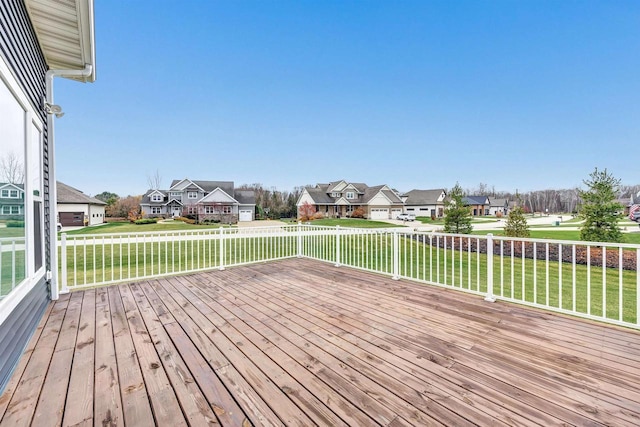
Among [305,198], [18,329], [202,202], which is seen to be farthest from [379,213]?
[18,329]

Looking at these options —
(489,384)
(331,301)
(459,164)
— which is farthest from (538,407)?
(459,164)

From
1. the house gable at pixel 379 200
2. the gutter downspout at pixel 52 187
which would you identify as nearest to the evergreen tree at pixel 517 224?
the gutter downspout at pixel 52 187

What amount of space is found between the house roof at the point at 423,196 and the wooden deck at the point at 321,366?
129 feet

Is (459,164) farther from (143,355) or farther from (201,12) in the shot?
(143,355)

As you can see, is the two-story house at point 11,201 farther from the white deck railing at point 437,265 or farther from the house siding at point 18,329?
the white deck railing at point 437,265

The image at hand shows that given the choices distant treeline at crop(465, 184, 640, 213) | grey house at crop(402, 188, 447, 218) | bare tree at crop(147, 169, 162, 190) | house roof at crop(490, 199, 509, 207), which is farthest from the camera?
distant treeline at crop(465, 184, 640, 213)

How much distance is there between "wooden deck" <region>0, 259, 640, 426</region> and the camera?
1.51 meters

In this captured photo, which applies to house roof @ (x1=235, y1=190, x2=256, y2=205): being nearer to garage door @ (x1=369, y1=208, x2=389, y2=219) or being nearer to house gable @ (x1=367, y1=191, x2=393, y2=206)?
house gable @ (x1=367, y1=191, x2=393, y2=206)

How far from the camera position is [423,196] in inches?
1634

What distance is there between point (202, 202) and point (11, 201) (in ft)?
92.4

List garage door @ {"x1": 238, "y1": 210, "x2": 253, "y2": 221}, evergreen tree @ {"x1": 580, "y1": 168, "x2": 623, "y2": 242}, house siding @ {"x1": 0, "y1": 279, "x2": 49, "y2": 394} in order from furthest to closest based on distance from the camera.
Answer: garage door @ {"x1": 238, "y1": 210, "x2": 253, "y2": 221} < evergreen tree @ {"x1": 580, "y1": 168, "x2": 623, "y2": 242} < house siding @ {"x1": 0, "y1": 279, "x2": 49, "y2": 394}

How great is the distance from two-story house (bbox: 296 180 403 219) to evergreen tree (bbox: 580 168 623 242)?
2546cm

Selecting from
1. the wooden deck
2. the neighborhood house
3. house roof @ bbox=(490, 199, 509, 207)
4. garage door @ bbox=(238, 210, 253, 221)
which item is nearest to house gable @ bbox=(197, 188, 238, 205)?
garage door @ bbox=(238, 210, 253, 221)

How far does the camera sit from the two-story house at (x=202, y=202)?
28.6m
